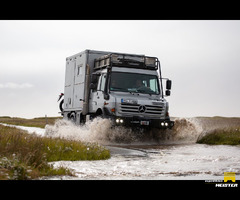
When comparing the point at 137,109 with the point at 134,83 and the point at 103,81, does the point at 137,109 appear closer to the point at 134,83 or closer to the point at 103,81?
the point at 134,83

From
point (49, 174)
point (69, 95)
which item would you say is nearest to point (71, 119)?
point (69, 95)

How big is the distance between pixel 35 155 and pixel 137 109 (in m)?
9.54

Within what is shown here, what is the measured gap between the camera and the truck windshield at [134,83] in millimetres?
17609

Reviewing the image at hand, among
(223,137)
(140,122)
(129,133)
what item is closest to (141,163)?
(140,122)

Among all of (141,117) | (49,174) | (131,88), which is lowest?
(49,174)

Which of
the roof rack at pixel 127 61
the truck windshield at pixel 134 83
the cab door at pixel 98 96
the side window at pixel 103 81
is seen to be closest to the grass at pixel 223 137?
the truck windshield at pixel 134 83

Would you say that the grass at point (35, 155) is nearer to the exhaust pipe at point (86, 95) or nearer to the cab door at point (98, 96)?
the cab door at point (98, 96)

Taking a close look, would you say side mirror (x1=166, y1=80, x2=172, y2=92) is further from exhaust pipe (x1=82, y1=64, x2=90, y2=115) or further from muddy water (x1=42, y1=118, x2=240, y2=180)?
exhaust pipe (x1=82, y1=64, x2=90, y2=115)

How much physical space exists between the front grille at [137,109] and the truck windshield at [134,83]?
0.73 m

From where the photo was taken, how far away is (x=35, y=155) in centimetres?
830

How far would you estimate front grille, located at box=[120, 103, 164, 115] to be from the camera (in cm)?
1728
